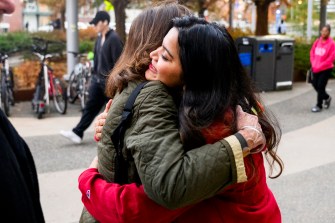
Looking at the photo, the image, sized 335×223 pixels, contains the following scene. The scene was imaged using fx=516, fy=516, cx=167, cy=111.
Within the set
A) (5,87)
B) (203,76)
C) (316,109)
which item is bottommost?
(316,109)

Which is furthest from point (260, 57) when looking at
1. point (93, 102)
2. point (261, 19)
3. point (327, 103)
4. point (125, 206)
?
point (125, 206)

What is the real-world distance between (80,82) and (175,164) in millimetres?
9368

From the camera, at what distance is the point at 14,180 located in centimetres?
132

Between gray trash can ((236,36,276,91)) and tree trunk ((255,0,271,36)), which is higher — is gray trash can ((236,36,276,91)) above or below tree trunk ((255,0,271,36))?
below

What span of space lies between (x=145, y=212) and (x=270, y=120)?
0.59m

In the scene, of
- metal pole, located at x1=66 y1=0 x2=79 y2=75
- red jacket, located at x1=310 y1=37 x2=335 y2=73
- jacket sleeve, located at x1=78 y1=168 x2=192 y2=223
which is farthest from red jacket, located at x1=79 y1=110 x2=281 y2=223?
metal pole, located at x1=66 y1=0 x2=79 y2=75

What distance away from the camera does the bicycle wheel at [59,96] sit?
9883mm

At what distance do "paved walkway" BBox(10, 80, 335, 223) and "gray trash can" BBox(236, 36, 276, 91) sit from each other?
2.55m

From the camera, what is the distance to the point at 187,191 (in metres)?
1.53

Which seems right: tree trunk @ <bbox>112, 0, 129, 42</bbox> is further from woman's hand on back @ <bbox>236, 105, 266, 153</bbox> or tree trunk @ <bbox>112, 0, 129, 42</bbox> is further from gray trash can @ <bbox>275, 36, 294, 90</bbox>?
woman's hand on back @ <bbox>236, 105, 266, 153</bbox>

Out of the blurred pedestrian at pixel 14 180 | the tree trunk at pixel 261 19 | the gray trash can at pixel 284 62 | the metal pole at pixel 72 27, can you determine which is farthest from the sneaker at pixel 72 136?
the tree trunk at pixel 261 19


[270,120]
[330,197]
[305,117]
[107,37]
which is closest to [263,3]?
[305,117]

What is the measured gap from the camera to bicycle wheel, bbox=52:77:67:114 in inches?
389

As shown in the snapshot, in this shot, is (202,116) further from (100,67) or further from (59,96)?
(59,96)
